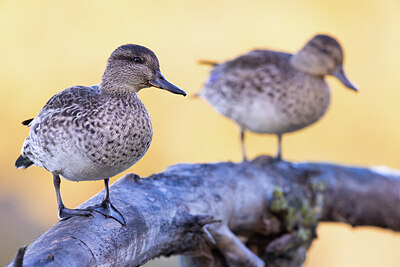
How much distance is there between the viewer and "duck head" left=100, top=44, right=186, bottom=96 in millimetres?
2381

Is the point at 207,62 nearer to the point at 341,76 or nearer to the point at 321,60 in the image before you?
the point at 321,60

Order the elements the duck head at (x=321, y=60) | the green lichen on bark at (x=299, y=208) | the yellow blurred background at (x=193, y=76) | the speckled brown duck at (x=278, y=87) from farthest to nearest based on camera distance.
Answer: the yellow blurred background at (x=193, y=76) → the duck head at (x=321, y=60) → the speckled brown duck at (x=278, y=87) → the green lichen on bark at (x=299, y=208)

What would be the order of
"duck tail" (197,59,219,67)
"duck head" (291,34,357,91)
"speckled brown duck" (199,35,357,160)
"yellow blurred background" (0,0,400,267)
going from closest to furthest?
"speckled brown duck" (199,35,357,160), "duck head" (291,34,357,91), "duck tail" (197,59,219,67), "yellow blurred background" (0,0,400,267)

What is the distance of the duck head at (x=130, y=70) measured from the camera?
2.38m

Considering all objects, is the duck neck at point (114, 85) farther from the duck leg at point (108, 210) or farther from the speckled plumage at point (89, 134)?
the duck leg at point (108, 210)

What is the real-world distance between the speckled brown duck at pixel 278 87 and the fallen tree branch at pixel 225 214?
379mm

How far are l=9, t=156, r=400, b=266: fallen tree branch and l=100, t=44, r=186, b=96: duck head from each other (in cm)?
45

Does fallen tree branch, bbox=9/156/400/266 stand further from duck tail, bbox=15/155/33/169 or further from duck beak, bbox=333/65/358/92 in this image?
duck beak, bbox=333/65/358/92

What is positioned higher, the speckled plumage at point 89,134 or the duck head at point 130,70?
the duck head at point 130,70

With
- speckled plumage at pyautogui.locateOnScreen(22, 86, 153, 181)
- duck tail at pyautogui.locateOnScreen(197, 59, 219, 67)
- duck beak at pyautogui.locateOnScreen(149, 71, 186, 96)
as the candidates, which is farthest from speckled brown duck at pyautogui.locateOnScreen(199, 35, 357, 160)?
speckled plumage at pyautogui.locateOnScreen(22, 86, 153, 181)

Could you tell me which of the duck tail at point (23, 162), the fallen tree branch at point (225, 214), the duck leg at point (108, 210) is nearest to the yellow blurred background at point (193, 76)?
the fallen tree branch at point (225, 214)

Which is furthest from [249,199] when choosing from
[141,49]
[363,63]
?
[363,63]

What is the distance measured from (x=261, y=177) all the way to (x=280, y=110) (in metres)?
0.71

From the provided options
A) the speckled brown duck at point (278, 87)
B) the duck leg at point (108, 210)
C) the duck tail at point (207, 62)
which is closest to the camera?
the duck leg at point (108, 210)
